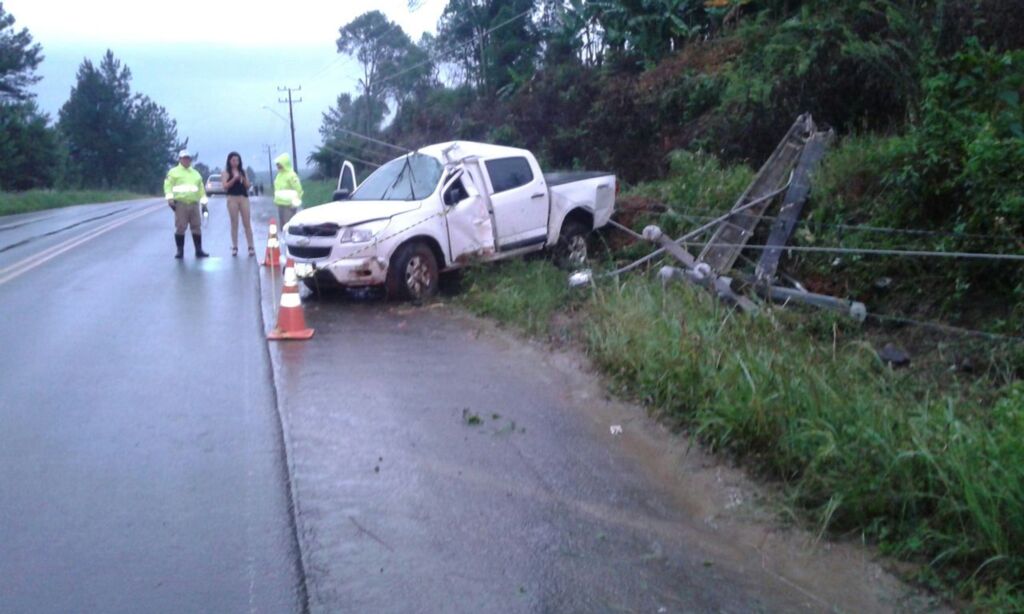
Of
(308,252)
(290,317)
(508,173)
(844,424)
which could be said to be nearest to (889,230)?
(844,424)

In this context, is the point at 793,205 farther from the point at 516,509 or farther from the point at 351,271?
the point at 516,509

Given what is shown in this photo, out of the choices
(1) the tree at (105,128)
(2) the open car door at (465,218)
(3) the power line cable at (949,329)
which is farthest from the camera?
(1) the tree at (105,128)

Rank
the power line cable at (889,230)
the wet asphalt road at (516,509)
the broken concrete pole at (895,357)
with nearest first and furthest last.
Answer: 1. the wet asphalt road at (516,509)
2. the broken concrete pole at (895,357)
3. the power line cable at (889,230)

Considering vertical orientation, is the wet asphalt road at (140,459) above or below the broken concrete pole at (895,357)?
below

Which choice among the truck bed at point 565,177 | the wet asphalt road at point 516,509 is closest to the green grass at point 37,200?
the truck bed at point 565,177

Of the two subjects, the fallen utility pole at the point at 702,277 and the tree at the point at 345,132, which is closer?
the fallen utility pole at the point at 702,277

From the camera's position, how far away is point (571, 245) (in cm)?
1505

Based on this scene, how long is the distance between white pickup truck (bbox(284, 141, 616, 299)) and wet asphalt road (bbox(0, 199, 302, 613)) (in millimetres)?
1204

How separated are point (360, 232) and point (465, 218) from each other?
1.45 metres

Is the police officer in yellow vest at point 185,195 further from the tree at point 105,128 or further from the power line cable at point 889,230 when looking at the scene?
the tree at point 105,128

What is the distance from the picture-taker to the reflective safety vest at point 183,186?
17578 mm

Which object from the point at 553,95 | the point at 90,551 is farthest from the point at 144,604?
the point at 553,95

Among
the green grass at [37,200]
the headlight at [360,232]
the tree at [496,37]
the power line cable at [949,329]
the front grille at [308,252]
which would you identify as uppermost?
the tree at [496,37]

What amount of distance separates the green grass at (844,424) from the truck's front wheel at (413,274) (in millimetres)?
3453
